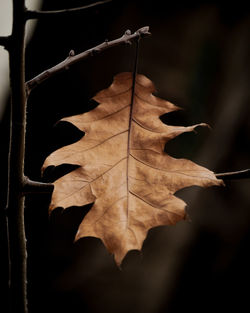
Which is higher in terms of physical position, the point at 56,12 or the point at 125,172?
the point at 56,12

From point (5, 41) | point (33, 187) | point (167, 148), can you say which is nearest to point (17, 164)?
point (33, 187)

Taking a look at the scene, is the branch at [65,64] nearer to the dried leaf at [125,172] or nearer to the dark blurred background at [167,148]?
the dried leaf at [125,172]

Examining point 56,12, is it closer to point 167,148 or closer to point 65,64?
point 65,64

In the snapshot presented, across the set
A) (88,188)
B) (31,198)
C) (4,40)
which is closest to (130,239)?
(88,188)

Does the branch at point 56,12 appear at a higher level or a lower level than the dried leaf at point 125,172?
higher

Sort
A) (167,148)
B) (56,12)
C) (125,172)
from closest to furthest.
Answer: (56,12)
(125,172)
(167,148)

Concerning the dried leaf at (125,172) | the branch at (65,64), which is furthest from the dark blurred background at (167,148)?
the branch at (65,64)
